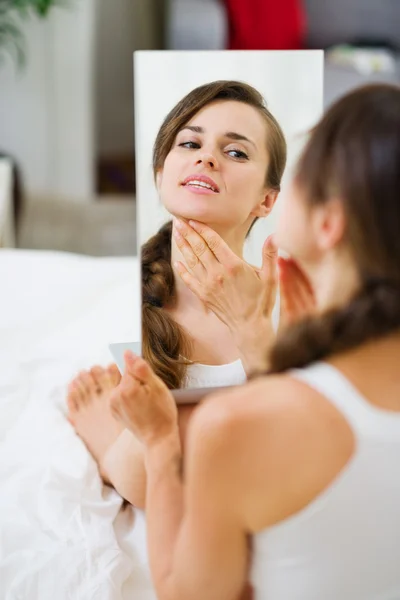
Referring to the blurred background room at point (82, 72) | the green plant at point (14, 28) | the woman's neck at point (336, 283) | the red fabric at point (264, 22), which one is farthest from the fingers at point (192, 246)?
the red fabric at point (264, 22)

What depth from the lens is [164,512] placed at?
2.12 ft

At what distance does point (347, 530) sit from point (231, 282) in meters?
0.27

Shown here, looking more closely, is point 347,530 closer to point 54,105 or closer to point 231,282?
point 231,282

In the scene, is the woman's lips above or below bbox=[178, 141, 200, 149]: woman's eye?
below

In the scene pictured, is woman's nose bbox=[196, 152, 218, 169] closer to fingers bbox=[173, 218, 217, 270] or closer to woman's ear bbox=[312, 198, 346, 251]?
fingers bbox=[173, 218, 217, 270]

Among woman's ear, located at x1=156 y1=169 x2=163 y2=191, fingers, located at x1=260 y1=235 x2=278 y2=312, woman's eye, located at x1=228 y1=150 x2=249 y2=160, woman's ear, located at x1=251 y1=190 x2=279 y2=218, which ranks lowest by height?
fingers, located at x1=260 y1=235 x2=278 y2=312

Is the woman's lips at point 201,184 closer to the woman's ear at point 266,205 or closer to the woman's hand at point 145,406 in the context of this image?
the woman's ear at point 266,205

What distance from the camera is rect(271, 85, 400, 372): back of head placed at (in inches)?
20.5

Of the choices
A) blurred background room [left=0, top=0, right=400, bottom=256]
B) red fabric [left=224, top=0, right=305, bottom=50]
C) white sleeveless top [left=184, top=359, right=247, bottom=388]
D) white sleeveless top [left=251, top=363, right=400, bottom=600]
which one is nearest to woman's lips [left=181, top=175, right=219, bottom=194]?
white sleeveless top [left=184, top=359, right=247, bottom=388]

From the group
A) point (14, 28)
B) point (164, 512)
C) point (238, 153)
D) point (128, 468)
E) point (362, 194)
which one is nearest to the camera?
point (362, 194)

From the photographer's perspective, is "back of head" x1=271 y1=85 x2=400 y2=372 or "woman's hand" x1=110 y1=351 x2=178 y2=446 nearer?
"back of head" x1=271 y1=85 x2=400 y2=372

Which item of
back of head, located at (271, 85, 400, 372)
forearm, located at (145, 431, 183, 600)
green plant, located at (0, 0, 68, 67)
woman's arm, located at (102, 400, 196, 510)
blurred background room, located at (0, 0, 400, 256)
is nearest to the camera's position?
back of head, located at (271, 85, 400, 372)

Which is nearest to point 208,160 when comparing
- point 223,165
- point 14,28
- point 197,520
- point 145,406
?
point 223,165

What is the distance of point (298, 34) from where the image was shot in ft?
9.62
